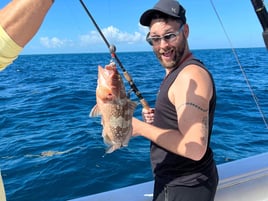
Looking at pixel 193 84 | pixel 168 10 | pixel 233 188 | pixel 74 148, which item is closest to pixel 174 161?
pixel 193 84

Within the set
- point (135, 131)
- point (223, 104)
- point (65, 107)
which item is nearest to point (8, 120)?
point (65, 107)

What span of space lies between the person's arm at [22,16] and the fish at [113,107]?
2.25ft

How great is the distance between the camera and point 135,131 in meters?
2.22

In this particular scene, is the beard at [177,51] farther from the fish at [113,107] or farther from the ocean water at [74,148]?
the ocean water at [74,148]

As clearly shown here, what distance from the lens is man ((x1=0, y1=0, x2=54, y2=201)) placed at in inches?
47.3

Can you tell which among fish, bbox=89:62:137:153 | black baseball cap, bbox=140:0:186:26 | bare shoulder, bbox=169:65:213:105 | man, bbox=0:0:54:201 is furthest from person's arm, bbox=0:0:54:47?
black baseball cap, bbox=140:0:186:26

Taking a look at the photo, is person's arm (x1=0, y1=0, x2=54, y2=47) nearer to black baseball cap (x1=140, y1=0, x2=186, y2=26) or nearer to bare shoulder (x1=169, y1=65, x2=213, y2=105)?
bare shoulder (x1=169, y1=65, x2=213, y2=105)

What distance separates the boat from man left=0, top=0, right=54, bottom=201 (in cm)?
157

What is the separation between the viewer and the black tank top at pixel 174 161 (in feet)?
7.13

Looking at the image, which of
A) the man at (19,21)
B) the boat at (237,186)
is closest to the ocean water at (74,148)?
the boat at (237,186)

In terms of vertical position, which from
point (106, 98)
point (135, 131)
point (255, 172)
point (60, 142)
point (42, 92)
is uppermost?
point (106, 98)

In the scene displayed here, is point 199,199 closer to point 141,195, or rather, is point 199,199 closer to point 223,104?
point 141,195

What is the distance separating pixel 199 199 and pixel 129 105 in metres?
0.82

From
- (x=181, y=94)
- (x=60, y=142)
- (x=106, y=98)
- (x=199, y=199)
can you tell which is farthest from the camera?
(x=60, y=142)
